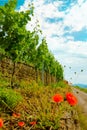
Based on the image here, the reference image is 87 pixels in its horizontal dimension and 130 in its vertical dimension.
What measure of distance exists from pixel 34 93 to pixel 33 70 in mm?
16717

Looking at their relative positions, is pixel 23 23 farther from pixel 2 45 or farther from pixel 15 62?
pixel 15 62

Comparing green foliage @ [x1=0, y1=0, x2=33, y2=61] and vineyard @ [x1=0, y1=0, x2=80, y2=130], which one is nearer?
vineyard @ [x1=0, y1=0, x2=80, y2=130]

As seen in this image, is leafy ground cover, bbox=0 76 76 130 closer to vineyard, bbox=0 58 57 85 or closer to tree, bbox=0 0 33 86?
vineyard, bbox=0 58 57 85

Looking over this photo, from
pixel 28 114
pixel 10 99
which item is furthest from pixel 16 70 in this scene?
pixel 28 114

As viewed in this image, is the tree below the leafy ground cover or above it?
above

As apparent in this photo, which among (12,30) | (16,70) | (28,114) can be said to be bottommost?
(28,114)

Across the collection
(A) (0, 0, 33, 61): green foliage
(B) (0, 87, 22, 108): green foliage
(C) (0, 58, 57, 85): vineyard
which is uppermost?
(A) (0, 0, 33, 61): green foliage

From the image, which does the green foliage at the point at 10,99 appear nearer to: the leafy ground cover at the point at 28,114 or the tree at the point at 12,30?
the leafy ground cover at the point at 28,114

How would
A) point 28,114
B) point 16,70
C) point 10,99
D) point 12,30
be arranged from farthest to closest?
Answer: 1. point 12,30
2. point 16,70
3. point 10,99
4. point 28,114

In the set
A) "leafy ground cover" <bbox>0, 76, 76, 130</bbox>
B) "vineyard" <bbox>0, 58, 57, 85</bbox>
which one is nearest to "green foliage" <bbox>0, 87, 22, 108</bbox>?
"leafy ground cover" <bbox>0, 76, 76, 130</bbox>

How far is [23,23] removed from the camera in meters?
26.3

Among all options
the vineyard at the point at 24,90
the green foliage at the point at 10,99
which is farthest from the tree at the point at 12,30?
the green foliage at the point at 10,99

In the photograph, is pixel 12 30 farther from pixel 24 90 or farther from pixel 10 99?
pixel 10 99

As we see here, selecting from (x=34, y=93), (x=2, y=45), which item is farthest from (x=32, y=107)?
(x=2, y=45)
